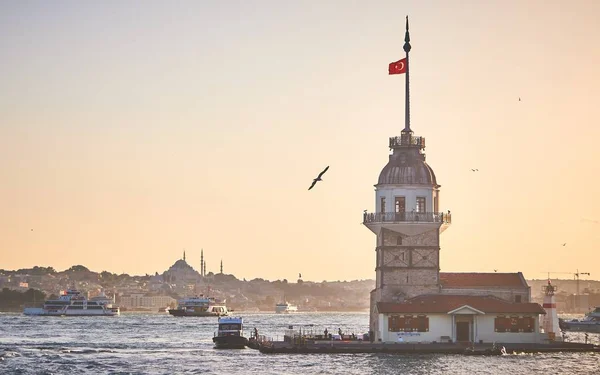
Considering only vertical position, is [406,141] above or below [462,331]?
above

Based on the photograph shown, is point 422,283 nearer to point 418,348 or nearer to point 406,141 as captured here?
point 418,348

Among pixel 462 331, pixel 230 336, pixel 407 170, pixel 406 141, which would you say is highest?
pixel 406 141

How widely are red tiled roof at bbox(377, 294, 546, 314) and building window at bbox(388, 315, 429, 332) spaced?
1.77 ft

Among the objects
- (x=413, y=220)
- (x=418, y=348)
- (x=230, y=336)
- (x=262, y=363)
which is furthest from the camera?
(x=230, y=336)

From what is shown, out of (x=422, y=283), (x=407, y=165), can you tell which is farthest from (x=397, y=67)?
(x=422, y=283)

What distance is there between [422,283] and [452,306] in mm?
4328

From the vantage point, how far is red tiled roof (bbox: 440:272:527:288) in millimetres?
103875

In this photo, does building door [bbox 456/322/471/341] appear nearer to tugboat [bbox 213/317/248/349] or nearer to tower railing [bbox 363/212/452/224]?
tower railing [bbox 363/212/452/224]

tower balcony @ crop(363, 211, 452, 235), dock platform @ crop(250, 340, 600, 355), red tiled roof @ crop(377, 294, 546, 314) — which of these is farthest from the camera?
tower balcony @ crop(363, 211, 452, 235)

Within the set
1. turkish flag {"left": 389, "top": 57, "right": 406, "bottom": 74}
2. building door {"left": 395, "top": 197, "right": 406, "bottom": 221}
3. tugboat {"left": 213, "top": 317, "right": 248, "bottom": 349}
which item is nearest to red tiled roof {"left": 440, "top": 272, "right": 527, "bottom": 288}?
Answer: building door {"left": 395, "top": 197, "right": 406, "bottom": 221}

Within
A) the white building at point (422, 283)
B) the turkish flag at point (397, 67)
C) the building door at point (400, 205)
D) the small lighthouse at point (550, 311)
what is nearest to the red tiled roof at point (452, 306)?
the white building at point (422, 283)

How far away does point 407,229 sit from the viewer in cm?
10250

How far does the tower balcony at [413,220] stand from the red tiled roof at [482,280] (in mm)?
4172

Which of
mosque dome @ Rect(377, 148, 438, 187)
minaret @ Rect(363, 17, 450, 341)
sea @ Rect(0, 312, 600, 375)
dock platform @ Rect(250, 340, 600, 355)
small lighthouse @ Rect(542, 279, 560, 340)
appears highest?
mosque dome @ Rect(377, 148, 438, 187)
